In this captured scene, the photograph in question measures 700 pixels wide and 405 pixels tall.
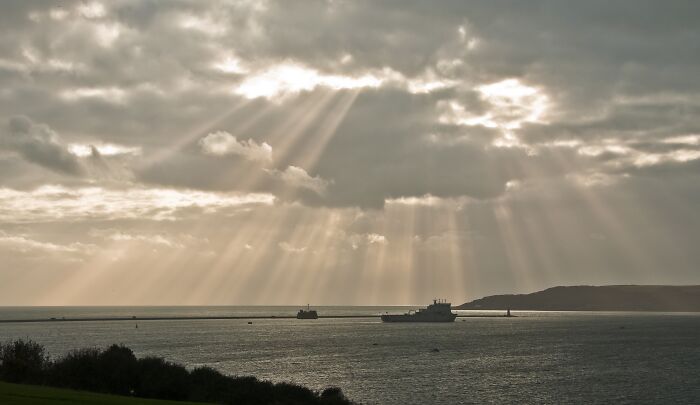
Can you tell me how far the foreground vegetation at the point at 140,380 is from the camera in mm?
49000

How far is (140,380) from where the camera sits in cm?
5206

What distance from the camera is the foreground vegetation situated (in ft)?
161

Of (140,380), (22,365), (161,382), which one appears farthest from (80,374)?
(161,382)

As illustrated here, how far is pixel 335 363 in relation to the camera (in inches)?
3930

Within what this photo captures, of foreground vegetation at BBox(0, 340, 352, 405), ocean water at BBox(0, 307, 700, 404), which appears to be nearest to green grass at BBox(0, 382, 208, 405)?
foreground vegetation at BBox(0, 340, 352, 405)

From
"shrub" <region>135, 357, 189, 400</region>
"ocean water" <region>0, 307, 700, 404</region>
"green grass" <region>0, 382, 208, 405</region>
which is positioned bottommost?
"ocean water" <region>0, 307, 700, 404</region>

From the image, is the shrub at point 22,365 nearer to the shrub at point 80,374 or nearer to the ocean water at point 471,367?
the shrub at point 80,374

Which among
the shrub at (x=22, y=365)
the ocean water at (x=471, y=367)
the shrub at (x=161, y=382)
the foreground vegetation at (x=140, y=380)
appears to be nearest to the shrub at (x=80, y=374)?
the foreground vegetation at (x=140, y=380)

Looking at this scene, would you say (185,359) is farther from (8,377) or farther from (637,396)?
(637,396)

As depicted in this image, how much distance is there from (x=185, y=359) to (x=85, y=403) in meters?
74.9

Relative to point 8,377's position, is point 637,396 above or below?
below

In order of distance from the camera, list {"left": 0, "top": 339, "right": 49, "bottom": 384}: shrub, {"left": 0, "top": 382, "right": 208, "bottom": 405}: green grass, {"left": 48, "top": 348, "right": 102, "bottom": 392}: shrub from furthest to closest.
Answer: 1. {"left": 48, "top": 348, "right": 102, "bottom": 392}: shrub
2. {"left": 0, "top": 339, "right": 49, "bottom": 384}: shrub
3. {"left": 0, "top": 382, "right": 208, "bottom": 405}: green grass

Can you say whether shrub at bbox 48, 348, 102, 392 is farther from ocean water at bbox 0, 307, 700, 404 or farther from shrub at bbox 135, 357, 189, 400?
ocean water at bbox 0, 307, 700, 404

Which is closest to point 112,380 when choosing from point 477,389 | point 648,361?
point 477,389
